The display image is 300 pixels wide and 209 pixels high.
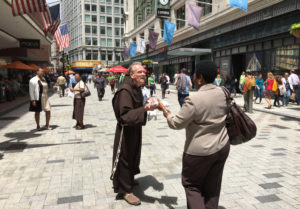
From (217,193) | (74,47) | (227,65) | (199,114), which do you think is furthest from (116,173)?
(74,47)

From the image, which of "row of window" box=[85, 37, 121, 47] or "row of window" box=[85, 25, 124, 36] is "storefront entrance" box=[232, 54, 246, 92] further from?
"row of window" box=[85, 25, 124, 36]

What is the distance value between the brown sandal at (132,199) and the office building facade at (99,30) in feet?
245

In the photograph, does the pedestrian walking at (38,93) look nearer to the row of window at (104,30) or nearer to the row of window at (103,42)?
the row of window at (103,42)

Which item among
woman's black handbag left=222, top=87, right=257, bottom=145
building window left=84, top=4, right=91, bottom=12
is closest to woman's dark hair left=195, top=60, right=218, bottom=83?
woman's black handbag left=222, top=87, right=257, bottom=145

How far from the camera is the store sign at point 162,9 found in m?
27.5

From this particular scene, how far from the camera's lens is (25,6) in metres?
8.24

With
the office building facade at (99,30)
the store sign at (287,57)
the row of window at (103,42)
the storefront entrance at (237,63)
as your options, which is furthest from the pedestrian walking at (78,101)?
the row of window at (103,42)

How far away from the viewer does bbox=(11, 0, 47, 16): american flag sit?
26.8 ft

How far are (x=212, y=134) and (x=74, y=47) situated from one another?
8944cm

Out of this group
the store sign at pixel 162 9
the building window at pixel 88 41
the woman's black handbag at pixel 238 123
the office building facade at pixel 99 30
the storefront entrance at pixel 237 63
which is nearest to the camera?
the woman's black handbag at pixel 238 123

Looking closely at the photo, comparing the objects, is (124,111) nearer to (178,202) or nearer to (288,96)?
(178,202)

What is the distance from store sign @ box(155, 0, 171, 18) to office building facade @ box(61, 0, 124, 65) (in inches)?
1901

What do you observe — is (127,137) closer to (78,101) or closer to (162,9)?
(78,101)

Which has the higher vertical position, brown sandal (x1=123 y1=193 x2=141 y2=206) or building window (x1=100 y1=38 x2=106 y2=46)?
building window (x1=100 y1=38 x2=106 y2=46)
